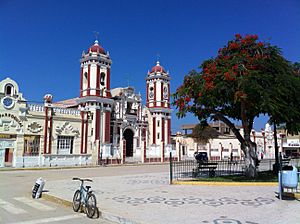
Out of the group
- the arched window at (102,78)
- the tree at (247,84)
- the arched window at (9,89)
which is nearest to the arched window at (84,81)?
the arched window at (102,78)

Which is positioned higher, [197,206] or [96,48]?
[96,48]

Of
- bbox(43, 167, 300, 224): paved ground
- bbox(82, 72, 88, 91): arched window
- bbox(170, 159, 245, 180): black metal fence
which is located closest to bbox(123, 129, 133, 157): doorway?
bbox(82, 72, 88, 91): arched window

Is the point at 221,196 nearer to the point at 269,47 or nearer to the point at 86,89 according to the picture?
the point at 269,47

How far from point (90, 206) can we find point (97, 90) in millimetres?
34513

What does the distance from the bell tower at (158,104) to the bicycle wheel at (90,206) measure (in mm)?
43146

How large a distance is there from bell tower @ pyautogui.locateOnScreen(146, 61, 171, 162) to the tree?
120 feet

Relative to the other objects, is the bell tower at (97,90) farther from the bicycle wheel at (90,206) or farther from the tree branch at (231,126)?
the bicycle wheel at (90,206)

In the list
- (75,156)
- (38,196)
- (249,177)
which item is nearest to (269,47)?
(249,177)

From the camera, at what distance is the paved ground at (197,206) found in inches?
267

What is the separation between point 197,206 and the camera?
26.9 feet

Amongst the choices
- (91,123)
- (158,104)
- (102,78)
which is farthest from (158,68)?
(91,123)

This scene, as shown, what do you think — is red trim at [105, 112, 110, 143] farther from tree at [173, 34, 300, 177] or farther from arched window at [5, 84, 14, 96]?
tree at [173, 34, 300, 177]

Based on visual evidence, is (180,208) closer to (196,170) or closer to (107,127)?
(196,170)

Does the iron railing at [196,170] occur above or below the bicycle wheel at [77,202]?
below
